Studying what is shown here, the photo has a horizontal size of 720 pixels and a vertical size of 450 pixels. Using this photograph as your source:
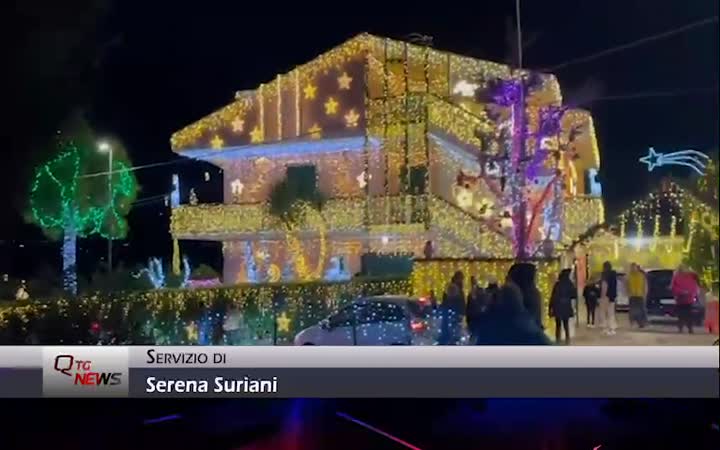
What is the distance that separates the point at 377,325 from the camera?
1.29 metres

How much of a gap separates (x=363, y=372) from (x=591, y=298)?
33cm

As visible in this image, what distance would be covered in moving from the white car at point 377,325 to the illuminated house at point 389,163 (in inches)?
2.7

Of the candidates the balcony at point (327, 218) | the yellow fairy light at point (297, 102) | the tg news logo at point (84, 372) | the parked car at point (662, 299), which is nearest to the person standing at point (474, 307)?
the balcony at point (327, 218)

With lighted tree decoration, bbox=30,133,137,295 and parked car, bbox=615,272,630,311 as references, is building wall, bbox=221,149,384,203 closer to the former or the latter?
lighted tree decoration, bbox=30,133,137,295

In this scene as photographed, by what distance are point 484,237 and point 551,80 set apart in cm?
24

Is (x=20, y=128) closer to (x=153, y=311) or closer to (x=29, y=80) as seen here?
(x=29, y=80)

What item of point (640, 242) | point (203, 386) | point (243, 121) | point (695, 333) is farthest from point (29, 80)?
point (695, 333)

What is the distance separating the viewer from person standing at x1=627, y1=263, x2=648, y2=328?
128cm

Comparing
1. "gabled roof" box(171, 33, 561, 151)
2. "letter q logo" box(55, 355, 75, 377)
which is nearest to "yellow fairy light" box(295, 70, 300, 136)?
"gabled roof" box(171, 33, 561, 151)

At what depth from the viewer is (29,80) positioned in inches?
53.8

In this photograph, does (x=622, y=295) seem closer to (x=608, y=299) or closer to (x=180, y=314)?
(x=608, y=299)

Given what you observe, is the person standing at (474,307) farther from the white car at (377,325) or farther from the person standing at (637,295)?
the person standing at (637,295)

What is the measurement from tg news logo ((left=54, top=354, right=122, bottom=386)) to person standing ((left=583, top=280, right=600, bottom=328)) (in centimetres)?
66

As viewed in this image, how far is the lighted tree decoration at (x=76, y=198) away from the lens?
134cm
